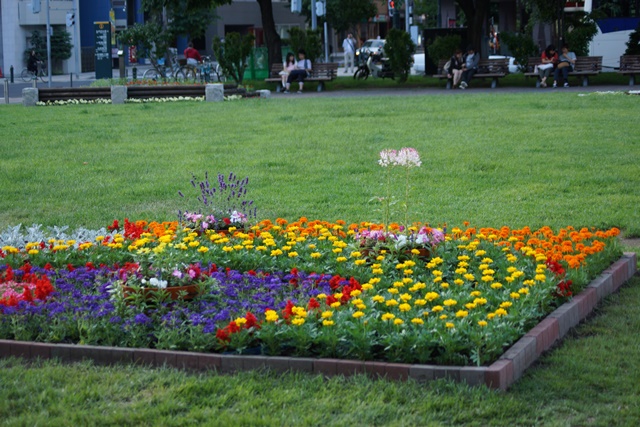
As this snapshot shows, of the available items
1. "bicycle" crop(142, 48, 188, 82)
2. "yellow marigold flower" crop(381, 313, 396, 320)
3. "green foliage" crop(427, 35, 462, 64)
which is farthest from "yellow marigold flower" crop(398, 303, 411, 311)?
"green foliage" crop(427, 35, 462, 64)

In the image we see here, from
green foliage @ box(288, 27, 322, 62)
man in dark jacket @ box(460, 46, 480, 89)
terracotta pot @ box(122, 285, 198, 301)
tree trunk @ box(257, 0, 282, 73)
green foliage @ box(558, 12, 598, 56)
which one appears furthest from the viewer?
green foliage @ box(558, 12, 598, 56)

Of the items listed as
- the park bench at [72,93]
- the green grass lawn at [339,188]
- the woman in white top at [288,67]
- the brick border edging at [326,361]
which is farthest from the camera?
the woman in white top at [288,67]

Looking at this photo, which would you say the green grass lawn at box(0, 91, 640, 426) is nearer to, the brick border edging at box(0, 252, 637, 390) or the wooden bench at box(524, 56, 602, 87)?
the brick border edging at box(0, 252, 637, 390)

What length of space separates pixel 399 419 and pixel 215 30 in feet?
241

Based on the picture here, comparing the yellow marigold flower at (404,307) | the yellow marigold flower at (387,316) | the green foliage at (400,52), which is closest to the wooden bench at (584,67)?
the green foliage at (400,52)

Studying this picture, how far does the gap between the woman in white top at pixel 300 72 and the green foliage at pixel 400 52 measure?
9.14 feet

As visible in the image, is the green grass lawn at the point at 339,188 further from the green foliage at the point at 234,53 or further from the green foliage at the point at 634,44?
the green foliage at the point at 634,44

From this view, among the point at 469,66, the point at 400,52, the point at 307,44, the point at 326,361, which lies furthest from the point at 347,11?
the point at 326,361

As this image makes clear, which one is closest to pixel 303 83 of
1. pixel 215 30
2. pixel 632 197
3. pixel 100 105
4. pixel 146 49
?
pixel 146 49

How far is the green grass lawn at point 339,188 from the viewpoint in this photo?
205 inches

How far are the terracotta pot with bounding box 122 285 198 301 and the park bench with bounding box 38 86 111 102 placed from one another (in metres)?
20.8

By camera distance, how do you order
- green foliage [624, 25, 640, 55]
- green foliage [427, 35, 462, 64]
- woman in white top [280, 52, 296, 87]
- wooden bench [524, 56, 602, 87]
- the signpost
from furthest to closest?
the signpost, green foliage [624, 25, 640, 55], green foliage [427, 35, 462, 64], woman in white top [280, 52, 296, 87], wooden bench [524, 56, 602, 87]

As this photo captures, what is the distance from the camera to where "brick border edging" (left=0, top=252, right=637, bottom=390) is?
17.9ft

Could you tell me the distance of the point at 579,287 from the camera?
7.04m
